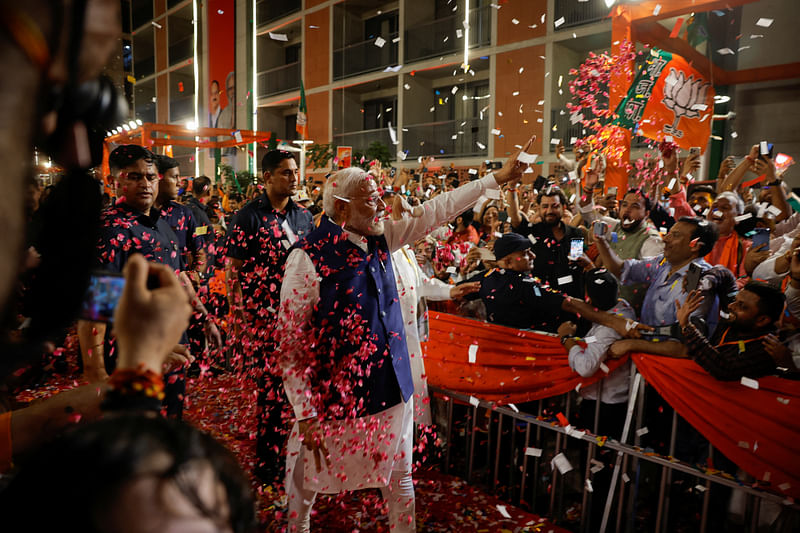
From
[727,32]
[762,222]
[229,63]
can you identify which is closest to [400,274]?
[762,222]

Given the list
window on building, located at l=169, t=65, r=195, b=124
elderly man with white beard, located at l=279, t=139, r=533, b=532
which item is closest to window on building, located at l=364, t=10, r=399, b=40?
window on building, located at l=169, t=65, r=195, b=124

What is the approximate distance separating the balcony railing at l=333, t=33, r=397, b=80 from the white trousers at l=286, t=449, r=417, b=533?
1660 centimetres

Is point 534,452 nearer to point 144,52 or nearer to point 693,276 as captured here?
point 693,276

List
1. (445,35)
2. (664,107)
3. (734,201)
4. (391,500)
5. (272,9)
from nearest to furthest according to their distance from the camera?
1. (391,500)
2. (734,201)
3. (664,107)
4. (445,35)
5. (272,9)

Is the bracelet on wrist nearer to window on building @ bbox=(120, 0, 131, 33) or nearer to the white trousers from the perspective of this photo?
window on building @ bbox=(120, 0, 131, 33)

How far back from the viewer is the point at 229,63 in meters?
21.7

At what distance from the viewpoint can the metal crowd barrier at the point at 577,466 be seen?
2719mm

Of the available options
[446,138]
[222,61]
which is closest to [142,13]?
[222,61]

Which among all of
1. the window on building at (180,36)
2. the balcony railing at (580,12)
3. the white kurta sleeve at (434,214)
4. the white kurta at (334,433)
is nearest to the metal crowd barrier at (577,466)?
the white kurta at (334,433)

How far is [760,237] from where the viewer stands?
4.79m

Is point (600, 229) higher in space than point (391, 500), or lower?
higher

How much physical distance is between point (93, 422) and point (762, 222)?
18.4ft

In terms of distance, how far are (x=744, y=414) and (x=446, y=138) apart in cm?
1461

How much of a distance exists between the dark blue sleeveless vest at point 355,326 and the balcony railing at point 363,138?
15.8 metres
